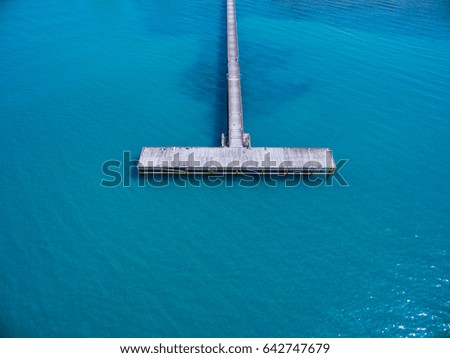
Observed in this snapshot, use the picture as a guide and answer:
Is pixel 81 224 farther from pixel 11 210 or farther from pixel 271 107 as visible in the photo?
pixel 271 107

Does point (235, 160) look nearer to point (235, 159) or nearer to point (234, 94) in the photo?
point (235, 159)

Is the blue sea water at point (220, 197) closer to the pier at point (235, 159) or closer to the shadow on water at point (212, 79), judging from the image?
the shadow on water at point (212, 79)

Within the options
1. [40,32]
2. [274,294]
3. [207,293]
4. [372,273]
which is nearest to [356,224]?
[372,273]

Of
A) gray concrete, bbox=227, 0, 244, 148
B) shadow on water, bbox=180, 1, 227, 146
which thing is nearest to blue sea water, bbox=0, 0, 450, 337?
shadow on water, bbox=180, 1, 227, 146

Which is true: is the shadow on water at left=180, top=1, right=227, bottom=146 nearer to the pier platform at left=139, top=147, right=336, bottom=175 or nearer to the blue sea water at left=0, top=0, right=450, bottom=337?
the blue sea water at left=0, top=0, right=450, bottom=337

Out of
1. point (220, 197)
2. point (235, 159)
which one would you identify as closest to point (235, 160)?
point (235, 159)

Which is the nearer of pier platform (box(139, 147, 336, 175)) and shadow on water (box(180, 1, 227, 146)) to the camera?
pier platform (box(139, 147, 336, 175))

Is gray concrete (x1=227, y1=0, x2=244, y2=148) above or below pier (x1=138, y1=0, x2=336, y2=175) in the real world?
above

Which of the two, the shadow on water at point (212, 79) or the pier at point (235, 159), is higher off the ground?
the shadow on water at point (212, 79)

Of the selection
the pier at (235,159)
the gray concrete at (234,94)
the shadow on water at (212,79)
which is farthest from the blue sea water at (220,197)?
the pier at (235,159)
